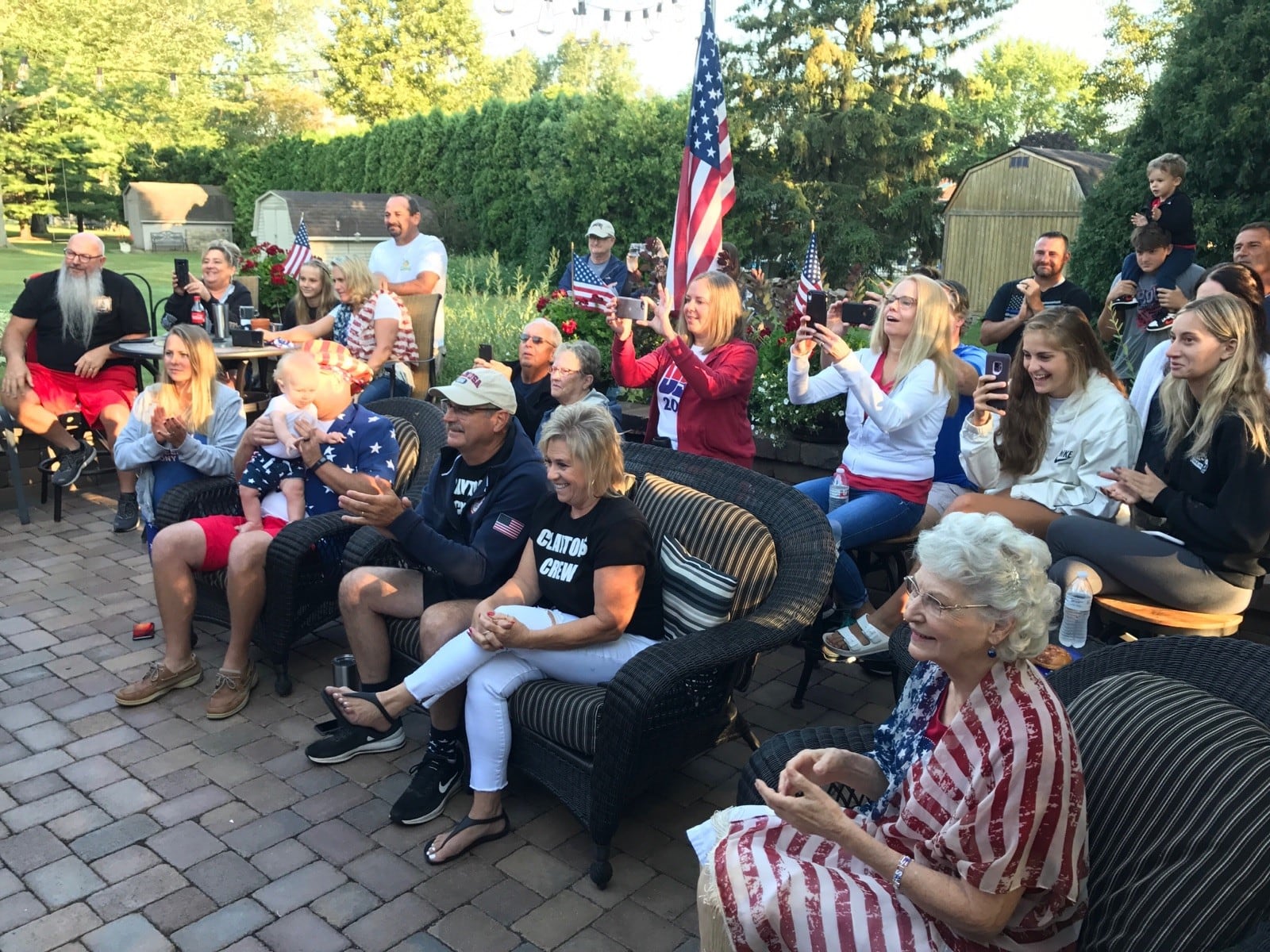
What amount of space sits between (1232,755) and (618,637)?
164 centimetres

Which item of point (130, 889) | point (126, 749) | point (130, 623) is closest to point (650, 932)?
point (130, 889)

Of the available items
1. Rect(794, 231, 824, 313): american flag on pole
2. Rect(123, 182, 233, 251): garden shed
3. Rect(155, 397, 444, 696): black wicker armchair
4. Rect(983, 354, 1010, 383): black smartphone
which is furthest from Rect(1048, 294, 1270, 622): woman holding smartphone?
Rect(123, 182, 233, 251): garden shed

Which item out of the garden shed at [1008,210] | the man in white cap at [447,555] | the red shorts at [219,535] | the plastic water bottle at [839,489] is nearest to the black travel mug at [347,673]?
the man in white cap at [447,555]

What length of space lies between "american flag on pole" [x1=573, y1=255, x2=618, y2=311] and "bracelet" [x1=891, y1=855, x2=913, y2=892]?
4352 mm

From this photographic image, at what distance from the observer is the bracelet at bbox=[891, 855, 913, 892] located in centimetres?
167

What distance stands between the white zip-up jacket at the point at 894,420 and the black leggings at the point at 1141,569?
758 mm

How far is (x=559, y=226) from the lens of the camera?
24750mm

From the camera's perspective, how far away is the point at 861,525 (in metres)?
3.71

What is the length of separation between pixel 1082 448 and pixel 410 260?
520 cm

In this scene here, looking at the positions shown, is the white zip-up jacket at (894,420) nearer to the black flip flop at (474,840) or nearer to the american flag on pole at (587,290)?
the black flip flop at (474,840)

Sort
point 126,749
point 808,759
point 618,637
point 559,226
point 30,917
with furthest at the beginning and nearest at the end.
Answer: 1. point 559,226
2. point 126,749
3. point 618,637
4. point 30,917
5. point 808,759

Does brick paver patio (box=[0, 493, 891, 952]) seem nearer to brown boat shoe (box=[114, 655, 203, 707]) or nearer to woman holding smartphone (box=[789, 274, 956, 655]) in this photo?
brown boat shoe (box=[114, 655, 203, 707])

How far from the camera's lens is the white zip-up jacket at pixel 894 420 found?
3.68 metres

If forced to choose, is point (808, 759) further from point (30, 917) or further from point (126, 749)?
point (126, 749)
